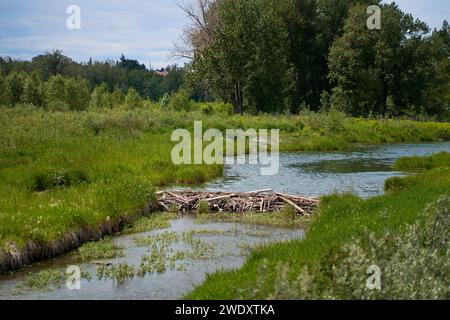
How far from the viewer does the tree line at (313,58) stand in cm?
6764

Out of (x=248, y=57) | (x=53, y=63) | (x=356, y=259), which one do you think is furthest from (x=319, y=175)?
(x=53, y=63)

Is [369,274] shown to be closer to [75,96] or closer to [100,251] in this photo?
[100,251]

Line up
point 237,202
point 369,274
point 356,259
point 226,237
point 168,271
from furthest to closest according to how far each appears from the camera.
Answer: point 237,202 < point 226,237 < point 168,271 < point 369,274 < point 356,259

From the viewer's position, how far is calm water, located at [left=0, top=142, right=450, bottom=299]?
40.3 ft

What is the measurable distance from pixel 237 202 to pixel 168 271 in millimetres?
8003

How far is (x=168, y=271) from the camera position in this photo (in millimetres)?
13883

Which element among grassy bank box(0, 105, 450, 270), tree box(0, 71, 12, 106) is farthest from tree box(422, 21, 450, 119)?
tree box(0, 71, 12, 106)

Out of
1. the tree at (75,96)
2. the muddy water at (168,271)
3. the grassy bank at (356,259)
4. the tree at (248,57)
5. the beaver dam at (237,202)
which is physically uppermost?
the tree at (248,57)

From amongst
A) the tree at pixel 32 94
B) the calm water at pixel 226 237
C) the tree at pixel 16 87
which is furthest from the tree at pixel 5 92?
the calm water at pixel 226 237

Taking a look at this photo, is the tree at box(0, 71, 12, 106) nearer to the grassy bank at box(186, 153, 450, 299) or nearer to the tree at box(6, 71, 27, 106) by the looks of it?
the tree at box(6, 71, 27, 106)

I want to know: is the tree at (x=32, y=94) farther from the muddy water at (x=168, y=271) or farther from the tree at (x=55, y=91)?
the muddy water at (x=168, y=271)

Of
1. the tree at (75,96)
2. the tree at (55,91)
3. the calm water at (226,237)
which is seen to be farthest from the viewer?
the tree at (75,96)

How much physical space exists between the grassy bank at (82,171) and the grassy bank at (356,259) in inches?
241
